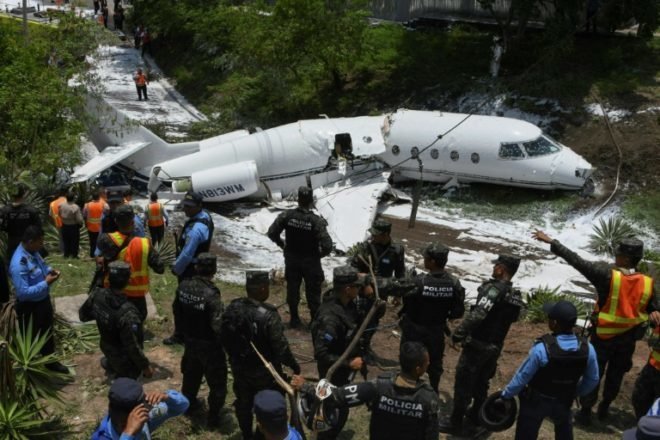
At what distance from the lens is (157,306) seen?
11.6m

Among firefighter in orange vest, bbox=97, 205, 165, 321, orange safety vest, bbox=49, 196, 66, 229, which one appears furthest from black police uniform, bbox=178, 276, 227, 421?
orange safety vest, bbox=49, 196, 66, 229

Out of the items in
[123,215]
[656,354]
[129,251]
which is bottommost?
[656,354]

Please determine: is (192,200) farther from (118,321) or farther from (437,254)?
(437,254)

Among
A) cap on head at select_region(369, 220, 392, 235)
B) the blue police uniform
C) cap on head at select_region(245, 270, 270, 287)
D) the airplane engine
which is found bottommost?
the airplane engine

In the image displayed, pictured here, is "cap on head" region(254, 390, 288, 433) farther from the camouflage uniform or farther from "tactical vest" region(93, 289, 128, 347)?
"tactical vest" region(93, 289, 128, 347)

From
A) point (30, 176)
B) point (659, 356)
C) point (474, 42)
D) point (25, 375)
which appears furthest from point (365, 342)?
point (474, 42)

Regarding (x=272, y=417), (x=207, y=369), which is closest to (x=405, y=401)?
(x=272, y=417)

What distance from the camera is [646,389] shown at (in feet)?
25.5

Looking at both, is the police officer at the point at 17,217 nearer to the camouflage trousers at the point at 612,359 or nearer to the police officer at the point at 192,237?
the police officer at the point at 192,237

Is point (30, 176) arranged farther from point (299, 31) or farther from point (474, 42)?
point (474, 42)

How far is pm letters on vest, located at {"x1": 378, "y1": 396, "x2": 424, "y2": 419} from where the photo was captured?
5.41 m

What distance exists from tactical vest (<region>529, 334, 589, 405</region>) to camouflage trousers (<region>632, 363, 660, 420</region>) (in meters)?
1.50

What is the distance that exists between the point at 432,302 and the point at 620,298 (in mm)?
2178

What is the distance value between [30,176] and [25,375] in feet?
36.0
